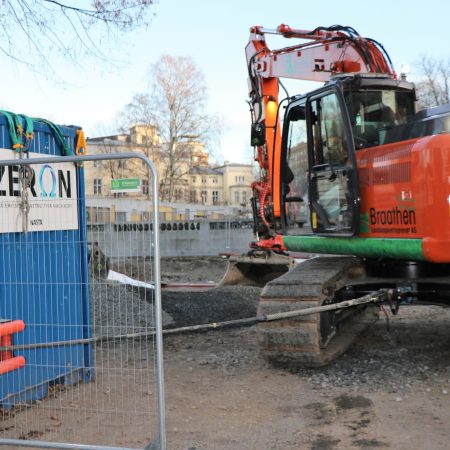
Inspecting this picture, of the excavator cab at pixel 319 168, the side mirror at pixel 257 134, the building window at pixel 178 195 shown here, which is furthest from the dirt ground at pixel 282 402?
the building window at pixel 178 195

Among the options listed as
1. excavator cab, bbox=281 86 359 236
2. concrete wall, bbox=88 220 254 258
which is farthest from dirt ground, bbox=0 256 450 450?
concrete wall, bbox=88 220 254 258

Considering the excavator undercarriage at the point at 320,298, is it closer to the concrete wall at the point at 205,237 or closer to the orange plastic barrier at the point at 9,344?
the orange plastic barrier at the point at 9,344

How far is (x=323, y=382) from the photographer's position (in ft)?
19.0

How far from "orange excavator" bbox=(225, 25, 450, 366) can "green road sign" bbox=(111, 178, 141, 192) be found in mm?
2292

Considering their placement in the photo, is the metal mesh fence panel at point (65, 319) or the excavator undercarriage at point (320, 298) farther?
the excavator undercarriage at point (320, 298)

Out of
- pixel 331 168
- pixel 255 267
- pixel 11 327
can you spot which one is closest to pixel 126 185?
pixel 11 327

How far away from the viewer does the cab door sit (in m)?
5.91

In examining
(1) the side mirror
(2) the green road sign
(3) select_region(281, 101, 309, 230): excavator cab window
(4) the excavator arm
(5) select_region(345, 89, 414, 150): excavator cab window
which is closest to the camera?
(2) the green road sign

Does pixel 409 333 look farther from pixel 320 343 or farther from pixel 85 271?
pixel 85 271

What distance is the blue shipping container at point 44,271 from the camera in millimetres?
4961

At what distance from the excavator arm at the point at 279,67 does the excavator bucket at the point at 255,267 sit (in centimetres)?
162

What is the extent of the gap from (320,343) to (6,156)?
3332mm

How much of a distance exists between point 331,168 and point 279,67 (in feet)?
11.7

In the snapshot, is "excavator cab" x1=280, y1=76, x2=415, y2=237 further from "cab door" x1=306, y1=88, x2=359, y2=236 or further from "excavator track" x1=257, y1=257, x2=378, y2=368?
"excavator track" x1=257, y1=257, x2=378, y2=368
